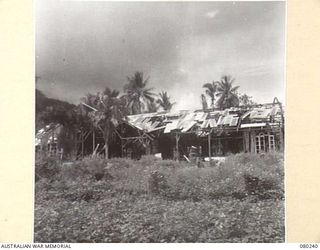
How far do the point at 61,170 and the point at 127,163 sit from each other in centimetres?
74

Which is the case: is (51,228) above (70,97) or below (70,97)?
below

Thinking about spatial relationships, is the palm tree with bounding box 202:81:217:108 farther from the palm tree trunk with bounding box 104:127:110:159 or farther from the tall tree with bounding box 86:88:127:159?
the palm tree trunk with bounding box 104:127:110:159

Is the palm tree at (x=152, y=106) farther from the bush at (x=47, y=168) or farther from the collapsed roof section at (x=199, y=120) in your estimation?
the bush at (x=47, y=168)

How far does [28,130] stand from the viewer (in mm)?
4332

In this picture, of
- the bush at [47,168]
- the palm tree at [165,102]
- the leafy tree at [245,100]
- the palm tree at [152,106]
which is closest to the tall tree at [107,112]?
the palm tree at [152,106]

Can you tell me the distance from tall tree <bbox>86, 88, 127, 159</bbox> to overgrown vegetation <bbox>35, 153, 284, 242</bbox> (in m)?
0.35

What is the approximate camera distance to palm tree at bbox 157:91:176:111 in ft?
14.5

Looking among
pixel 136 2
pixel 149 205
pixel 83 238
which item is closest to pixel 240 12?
pixel 136 2

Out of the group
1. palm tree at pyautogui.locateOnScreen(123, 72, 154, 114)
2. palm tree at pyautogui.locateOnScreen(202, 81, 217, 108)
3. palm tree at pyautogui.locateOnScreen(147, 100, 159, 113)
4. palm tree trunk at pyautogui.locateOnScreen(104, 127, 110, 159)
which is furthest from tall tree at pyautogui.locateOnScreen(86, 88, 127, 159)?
palm tree at pyautogui.locateOnScreen(202, 81, 217, 108)

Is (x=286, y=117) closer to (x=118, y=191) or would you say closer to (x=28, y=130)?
(x=118, y=191)

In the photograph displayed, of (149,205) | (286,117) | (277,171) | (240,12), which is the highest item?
(240,12)

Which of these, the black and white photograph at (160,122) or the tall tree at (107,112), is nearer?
the black and white photograph at (160,122)

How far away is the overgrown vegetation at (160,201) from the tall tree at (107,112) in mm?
349

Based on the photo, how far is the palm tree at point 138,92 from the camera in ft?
14.4
